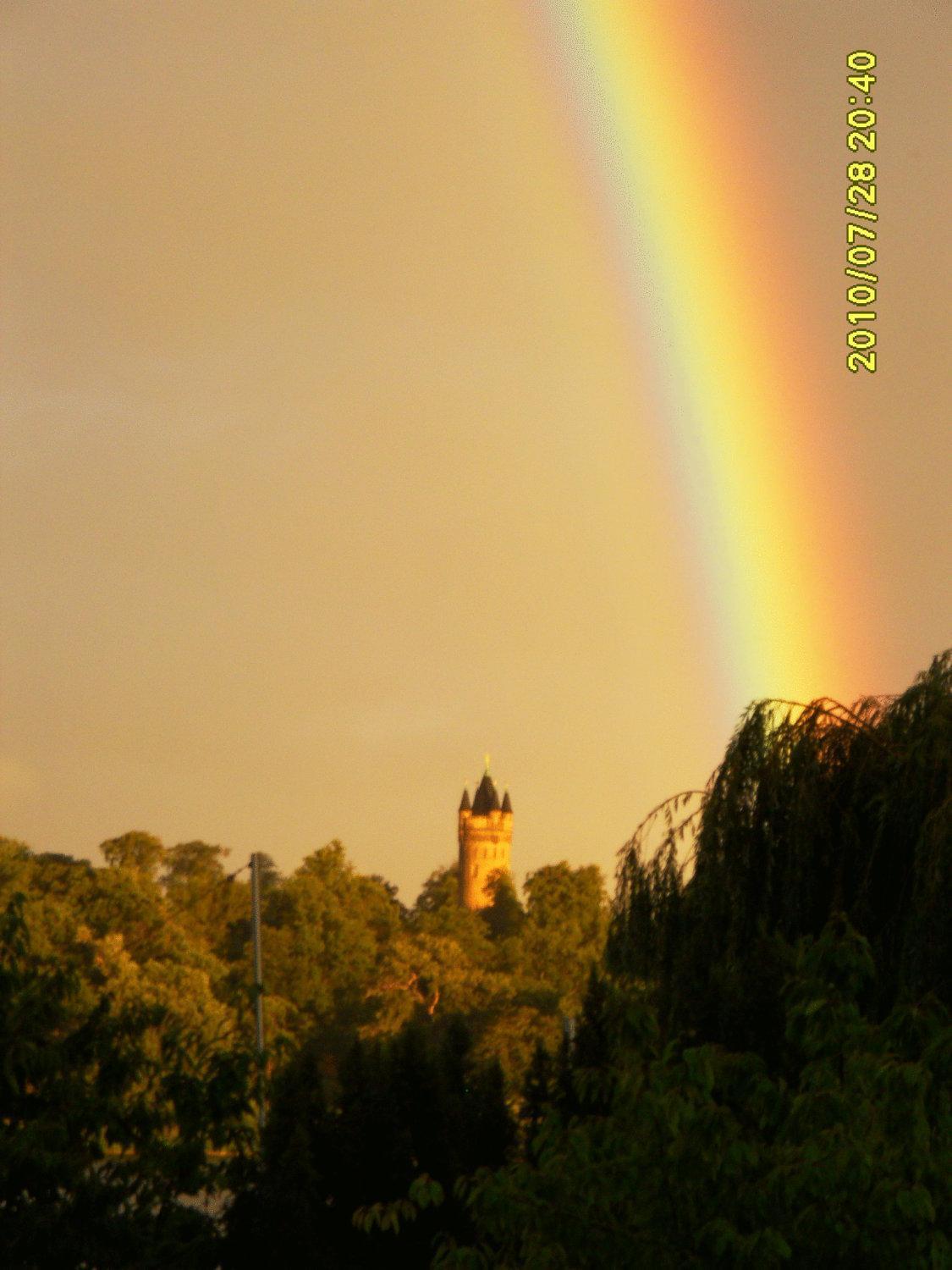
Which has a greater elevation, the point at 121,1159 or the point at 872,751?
the point at 872,751

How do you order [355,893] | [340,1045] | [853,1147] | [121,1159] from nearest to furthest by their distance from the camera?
1. [853,1147]
2. [121,1159]
3. [340,1045]
4. [355,893]

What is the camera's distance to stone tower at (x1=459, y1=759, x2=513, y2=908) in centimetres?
16250

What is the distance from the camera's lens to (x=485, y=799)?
168125mm

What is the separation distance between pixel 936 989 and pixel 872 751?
2477 millimetres

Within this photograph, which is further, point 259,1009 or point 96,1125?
point 259,1009

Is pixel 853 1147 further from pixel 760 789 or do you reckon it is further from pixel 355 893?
pixel 355 893

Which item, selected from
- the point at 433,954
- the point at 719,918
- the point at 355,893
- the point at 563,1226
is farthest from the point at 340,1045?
the point at 563,1226

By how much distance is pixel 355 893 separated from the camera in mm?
87812

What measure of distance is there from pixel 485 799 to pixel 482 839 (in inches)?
166

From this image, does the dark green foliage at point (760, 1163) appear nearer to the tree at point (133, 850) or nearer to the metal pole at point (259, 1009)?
the metal pole at point (259, 1009)

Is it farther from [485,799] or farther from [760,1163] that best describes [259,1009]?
[485,799]

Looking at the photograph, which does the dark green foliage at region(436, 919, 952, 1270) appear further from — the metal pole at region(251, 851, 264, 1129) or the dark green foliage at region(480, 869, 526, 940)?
the dark green foliage at region(480, 869, 526, 940)

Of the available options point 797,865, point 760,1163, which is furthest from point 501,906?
point 760,1163

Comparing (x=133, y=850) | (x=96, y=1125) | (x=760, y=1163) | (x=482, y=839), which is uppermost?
(x=482, y=839)
